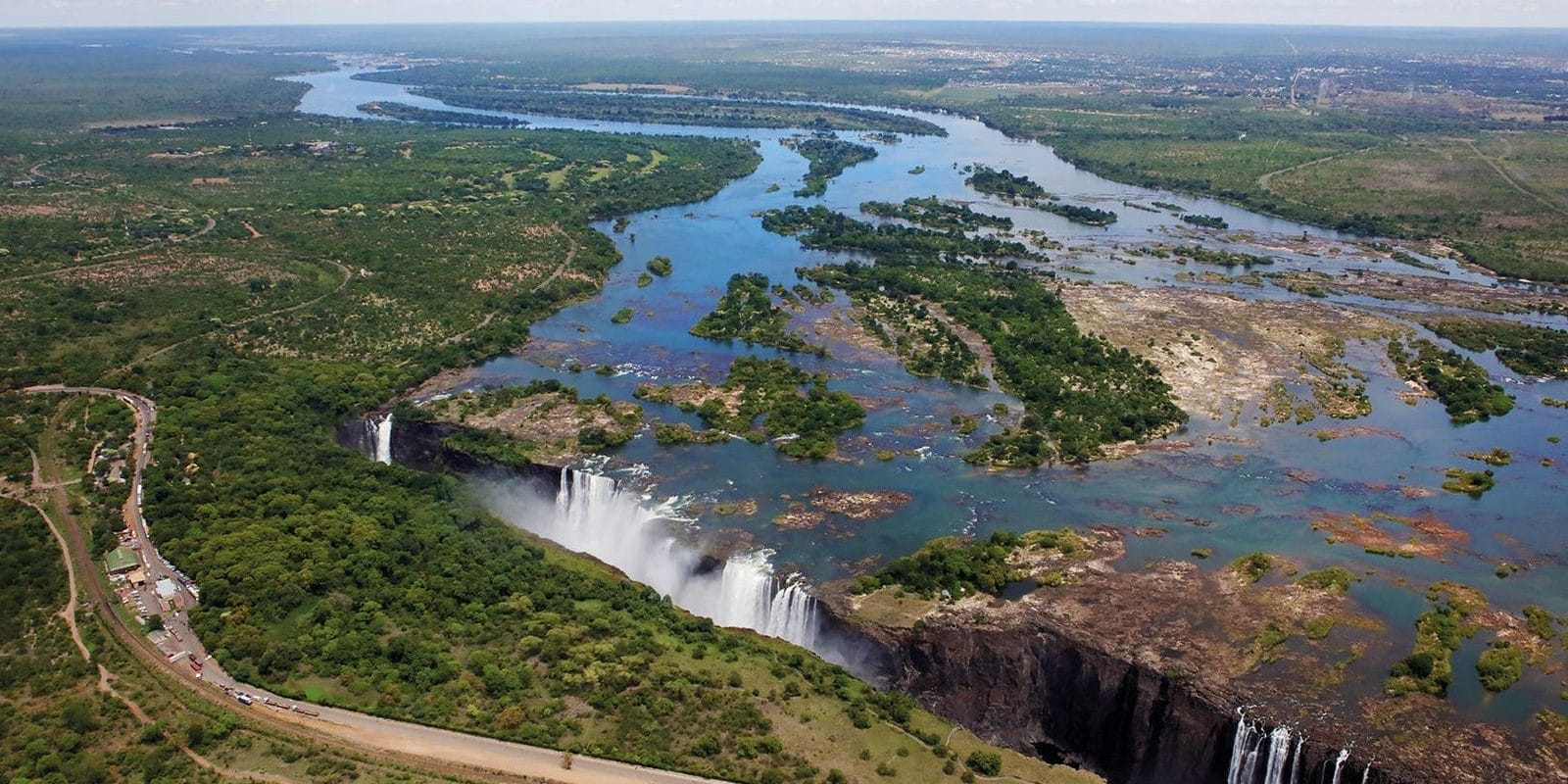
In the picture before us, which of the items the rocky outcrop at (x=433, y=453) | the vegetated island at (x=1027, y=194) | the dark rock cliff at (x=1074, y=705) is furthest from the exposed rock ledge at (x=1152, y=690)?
the vegetated island at (x=1027, y=194)

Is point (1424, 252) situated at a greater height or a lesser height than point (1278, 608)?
greater

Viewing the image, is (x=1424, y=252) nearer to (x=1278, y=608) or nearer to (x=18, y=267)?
Result: (x=1278, y=608)

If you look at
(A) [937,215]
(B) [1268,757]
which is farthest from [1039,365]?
(A) [937,215]

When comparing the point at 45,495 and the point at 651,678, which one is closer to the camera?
the point at 651,678

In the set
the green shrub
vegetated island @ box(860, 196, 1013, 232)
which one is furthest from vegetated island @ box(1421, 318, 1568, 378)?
the green shrub

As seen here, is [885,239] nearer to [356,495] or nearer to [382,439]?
[382,439]

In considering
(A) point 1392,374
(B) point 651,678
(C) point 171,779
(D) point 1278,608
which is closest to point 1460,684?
(D) point 1278,608

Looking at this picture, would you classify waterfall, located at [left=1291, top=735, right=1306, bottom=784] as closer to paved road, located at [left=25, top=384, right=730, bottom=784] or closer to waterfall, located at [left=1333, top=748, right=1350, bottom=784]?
waterfall, located at [left=1333, top=748, right=1350, bottom=784]
